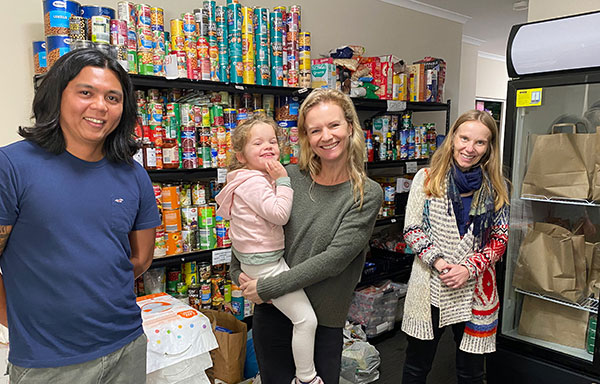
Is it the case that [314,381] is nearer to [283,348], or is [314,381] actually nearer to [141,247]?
[283,348]

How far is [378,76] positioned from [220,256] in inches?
79.3

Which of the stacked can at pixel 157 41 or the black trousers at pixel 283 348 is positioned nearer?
the black trousers at pixel 283 348

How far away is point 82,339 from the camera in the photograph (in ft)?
3.94

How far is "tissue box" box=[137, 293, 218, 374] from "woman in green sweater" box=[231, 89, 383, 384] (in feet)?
2.18

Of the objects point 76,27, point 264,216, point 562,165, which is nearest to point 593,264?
point 562,165

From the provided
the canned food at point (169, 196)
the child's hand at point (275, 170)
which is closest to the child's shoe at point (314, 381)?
the child's hand at point (275, 170)

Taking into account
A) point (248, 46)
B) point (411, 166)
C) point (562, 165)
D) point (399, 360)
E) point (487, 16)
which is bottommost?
point (399, 360)

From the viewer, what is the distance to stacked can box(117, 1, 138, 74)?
2.17 meters

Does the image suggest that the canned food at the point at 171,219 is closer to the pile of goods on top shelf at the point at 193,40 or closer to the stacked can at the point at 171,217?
the stacked can at the point at 171,217

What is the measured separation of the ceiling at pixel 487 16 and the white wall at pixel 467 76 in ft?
0.62

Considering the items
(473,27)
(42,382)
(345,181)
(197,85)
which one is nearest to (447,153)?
(345,181)

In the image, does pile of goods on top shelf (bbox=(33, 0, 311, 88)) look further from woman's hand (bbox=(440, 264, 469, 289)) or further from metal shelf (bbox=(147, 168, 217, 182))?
woman's hand (bbox=(440, 264, 469, 289))

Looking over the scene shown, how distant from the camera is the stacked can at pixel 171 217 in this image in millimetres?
2387

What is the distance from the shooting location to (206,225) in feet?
8.23
